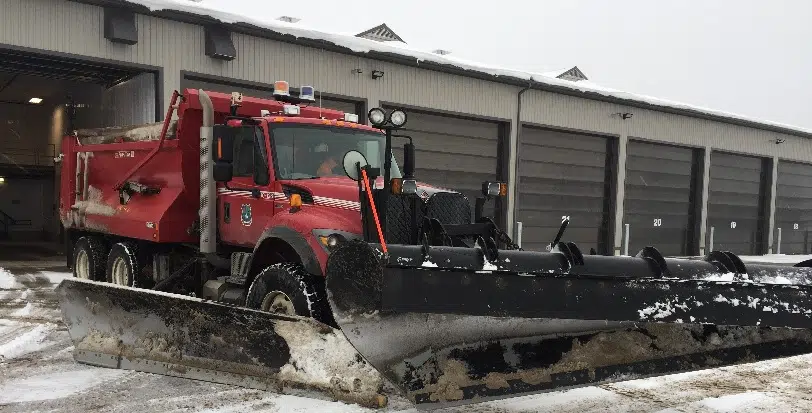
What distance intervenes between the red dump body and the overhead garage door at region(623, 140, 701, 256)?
52.0 ft

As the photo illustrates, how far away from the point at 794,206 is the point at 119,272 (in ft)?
89.6

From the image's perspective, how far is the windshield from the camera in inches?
227

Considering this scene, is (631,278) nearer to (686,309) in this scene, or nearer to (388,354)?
(686,309)

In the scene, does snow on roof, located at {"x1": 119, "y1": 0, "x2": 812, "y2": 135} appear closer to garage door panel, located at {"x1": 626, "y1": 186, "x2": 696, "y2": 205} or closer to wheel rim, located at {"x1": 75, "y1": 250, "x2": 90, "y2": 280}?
garage door panel, located at {"x1": 626, "y1": 186, "x2": 696, "y2": 205}

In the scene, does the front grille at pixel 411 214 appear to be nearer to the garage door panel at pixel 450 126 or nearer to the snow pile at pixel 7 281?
the snow pile at pixel 7 281

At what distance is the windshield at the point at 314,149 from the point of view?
5770 millimetres

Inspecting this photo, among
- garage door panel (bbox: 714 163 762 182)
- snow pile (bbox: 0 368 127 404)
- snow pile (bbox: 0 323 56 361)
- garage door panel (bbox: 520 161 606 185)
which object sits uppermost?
garage door panel (bbox: 714 163 762 182)

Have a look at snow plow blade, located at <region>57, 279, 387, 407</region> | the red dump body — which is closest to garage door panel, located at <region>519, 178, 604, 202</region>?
the red dump body

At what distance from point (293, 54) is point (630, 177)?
12.1 m

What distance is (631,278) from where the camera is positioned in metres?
3.84

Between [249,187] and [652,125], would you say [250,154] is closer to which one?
[249,187]

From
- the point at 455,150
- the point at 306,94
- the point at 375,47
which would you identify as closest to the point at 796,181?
the point at 455,150

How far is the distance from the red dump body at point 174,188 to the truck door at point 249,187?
0.4 inches

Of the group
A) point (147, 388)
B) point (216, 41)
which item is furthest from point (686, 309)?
point (216, 41)
